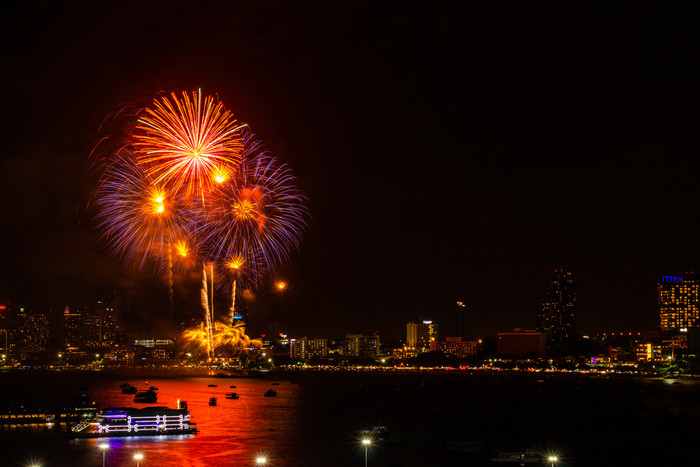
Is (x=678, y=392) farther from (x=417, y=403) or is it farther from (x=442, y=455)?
(x=442, y=455)

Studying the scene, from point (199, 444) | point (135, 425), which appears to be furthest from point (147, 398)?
point (199, 444)

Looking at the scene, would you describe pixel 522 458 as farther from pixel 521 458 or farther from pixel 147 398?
pixel 147 398

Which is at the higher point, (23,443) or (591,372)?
(23,443)

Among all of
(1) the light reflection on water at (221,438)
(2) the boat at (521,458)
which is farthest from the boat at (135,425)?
(2) the boat at (521,458)

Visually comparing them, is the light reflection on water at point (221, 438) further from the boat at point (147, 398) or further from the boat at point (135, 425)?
the boat at point (135, 425)

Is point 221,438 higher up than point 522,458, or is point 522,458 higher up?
point 221,438

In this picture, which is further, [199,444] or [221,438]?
[221,438]

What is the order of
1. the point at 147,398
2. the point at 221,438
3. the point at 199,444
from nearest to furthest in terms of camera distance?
1. the point at 199,444
2. the point at 221,438
3. the point at 147,398

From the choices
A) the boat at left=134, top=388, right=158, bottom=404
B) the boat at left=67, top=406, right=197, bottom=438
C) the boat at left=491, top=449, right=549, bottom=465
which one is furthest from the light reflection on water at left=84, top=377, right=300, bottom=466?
the boat at left=491, top=449, right=549, bottom=465

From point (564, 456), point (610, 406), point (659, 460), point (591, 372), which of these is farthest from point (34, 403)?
point (591, 372)
